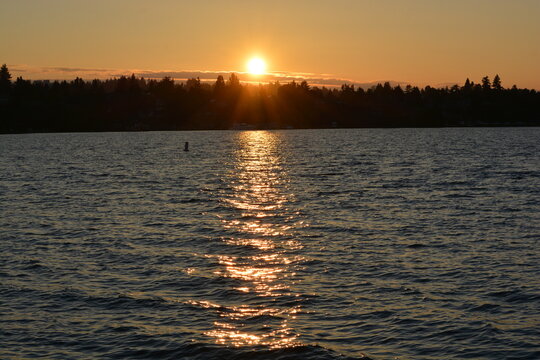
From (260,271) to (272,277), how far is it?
1.23 m

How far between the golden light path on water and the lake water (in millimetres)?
94

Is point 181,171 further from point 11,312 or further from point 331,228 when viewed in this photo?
point 11,312

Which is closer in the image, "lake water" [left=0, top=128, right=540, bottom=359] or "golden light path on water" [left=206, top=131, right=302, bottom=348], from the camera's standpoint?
"lake water" [left=0, top=128, right=540, bottom=359]

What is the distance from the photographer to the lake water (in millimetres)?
19016

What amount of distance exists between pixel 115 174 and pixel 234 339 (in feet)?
217

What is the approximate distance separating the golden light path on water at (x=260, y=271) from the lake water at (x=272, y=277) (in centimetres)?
9

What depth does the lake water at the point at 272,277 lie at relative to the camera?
19.0m

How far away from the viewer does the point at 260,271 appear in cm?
2777

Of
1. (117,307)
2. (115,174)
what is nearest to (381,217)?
(117,307)

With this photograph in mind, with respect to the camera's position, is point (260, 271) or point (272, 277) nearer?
point (272, 277)

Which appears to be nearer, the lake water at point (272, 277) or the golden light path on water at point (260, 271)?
the lake water at point (272, 277)

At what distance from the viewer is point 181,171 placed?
88.9 meters

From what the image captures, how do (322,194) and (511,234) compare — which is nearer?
(511,234)

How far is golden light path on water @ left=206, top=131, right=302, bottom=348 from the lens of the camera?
1976 cm
